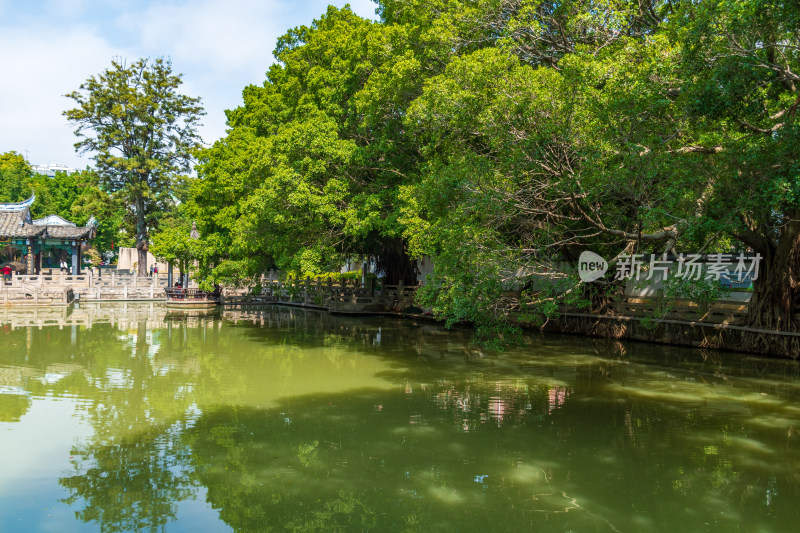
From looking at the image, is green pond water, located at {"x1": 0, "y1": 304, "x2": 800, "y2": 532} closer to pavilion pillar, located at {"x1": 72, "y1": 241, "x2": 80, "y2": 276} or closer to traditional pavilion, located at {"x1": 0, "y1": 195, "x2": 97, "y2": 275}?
traditional pavilion, located at {"x1": 0, "y1": 195, "x2": 97, "y2": 275}

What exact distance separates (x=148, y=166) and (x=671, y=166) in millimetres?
29596

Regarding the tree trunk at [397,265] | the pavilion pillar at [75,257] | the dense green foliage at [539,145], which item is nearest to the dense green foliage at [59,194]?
the pavilion pillar at [75,257]

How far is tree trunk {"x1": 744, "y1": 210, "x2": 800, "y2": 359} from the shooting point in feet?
38.3

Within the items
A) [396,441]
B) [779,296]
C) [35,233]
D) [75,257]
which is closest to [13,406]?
[396,441]

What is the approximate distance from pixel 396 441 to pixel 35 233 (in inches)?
1056

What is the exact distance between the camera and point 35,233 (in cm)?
2734

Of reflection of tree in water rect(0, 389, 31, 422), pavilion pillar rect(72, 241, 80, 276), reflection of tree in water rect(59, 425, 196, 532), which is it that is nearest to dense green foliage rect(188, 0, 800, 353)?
reflection of tree in water rect(59, 425, 196, 532)

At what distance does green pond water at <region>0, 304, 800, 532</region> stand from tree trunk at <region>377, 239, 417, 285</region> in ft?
26.5

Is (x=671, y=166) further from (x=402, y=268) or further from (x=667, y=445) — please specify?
(x=402, y=268)

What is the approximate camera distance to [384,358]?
499 inches

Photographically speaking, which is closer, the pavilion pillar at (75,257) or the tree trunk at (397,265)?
the tree trunk at (397,265)

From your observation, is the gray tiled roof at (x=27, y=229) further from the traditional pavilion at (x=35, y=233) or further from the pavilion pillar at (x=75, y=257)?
the pavilion pillar at (x=75, y=257)

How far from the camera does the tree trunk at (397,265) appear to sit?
20938 mm

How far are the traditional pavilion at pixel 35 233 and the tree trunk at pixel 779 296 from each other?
2864 cm
